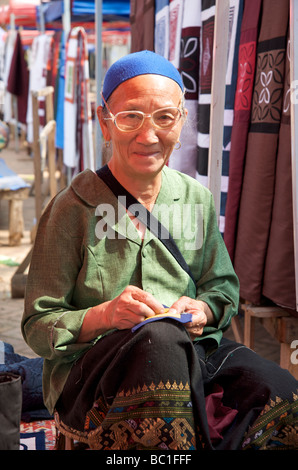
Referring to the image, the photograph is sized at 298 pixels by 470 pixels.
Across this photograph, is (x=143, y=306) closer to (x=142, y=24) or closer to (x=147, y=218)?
(x=147, y=218)

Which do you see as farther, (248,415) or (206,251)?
(206,251)

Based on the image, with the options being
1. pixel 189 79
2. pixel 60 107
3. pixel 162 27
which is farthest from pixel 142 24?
pixel 60 107

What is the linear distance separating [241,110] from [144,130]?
123 centimetres

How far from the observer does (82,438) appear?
1817 mm

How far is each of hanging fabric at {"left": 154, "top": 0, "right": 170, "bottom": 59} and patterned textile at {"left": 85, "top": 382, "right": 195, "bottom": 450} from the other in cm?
278

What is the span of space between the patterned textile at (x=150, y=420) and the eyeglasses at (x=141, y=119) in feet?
2.58

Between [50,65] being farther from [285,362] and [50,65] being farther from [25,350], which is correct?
[285,362]

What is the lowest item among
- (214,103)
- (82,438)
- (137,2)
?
(82,438)

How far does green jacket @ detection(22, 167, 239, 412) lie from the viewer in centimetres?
187

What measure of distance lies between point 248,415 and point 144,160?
0.83m

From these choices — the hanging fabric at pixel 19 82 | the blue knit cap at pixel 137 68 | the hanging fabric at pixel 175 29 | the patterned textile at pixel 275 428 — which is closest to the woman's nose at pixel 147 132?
the blue knit cap at pixel 137 68

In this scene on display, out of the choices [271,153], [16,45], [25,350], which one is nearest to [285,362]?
[271,153]

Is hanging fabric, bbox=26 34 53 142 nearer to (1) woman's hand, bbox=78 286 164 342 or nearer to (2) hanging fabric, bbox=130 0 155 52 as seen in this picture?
(2) hanging fabric, bbox=130 0 155 52
